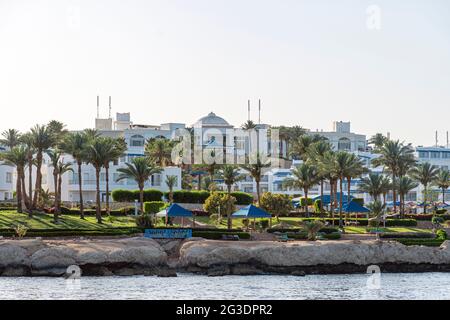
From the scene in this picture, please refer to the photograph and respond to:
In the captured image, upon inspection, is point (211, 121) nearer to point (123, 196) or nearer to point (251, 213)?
point (123, 196)

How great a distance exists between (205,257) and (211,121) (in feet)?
340

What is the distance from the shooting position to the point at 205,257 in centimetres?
5275

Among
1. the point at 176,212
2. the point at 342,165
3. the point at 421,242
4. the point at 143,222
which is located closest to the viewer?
the point at 421,242

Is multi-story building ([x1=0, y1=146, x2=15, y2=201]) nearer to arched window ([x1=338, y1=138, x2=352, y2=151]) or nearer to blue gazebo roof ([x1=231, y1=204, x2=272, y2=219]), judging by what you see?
blue gazebo roof ([x1=231, y1=204, x2=272, y2=219])

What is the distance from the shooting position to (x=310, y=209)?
96.6 meters

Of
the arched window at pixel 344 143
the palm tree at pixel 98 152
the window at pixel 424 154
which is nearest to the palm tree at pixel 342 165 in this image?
the palm tree at pixel 98 152

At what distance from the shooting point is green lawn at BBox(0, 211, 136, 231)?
67.4 meters

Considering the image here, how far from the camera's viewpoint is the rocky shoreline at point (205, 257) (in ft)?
165

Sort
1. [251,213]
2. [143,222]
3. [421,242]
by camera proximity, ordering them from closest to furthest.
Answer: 1. [421,242]
2. [143,222]
3. [251,213]

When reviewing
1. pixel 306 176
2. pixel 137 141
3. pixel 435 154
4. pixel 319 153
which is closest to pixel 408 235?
pixel 306 176

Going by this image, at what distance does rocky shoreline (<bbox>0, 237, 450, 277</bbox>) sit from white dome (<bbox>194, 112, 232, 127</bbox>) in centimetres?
9593

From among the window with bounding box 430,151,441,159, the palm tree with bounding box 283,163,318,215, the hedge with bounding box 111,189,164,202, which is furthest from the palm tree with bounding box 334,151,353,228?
the window with bounding box 430,151,441,159
